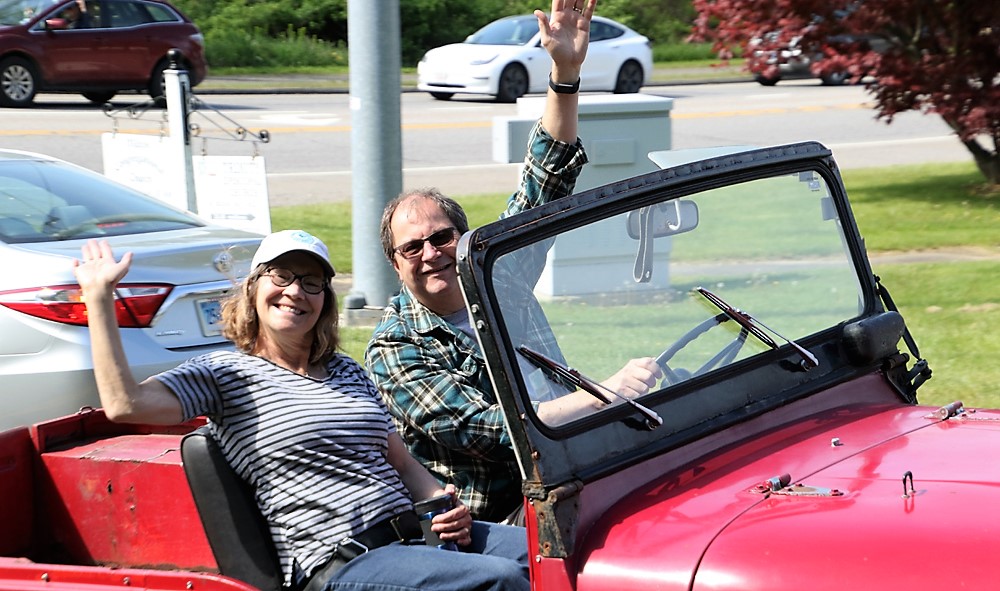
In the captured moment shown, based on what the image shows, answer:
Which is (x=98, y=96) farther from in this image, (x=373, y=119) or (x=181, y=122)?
(x=373, y=119)

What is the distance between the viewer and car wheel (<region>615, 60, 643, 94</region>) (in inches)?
934

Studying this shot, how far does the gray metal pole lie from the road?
13.5 feet

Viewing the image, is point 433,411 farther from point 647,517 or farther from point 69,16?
point 69,16

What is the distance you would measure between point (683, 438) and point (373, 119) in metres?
5.85

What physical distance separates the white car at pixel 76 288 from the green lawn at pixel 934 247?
1.79m

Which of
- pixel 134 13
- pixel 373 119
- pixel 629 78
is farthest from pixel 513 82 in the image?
pixel 373 119

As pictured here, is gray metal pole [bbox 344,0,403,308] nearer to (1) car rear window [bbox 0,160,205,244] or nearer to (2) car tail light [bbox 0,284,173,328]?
(1) car rear window [bbox 0,160,205,244]

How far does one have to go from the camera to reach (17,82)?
19.2 m

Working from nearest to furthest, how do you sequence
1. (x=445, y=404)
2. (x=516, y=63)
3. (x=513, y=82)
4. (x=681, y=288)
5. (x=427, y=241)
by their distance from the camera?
(x=681, y=288) < (x=445, y=404) < (x=427, y=241) < (x=516, y=63) < (x=513, y=82)

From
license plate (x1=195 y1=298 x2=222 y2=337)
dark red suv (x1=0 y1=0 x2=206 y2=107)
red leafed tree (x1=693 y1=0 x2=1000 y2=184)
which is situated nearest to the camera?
license plate (x1=195 y1=298 x2=222 y2=337)

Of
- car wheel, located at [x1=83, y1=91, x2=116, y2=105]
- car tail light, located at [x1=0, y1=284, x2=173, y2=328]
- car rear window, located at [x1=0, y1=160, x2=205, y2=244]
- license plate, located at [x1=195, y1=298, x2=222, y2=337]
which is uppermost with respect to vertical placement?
car rear window, located at [x1=0, y1=160, x2=205, y2=244]

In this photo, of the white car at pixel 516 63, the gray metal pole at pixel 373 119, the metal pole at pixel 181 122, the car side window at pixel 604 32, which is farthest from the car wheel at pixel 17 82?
the gray metal pole at pixel 373 119

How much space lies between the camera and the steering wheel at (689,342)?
9.17 feet

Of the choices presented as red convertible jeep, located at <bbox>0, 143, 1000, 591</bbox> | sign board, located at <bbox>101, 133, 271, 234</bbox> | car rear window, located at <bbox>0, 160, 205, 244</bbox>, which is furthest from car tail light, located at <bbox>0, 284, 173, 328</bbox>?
sign board, located at <bbox>101, 133, 271, 234</bbox>
